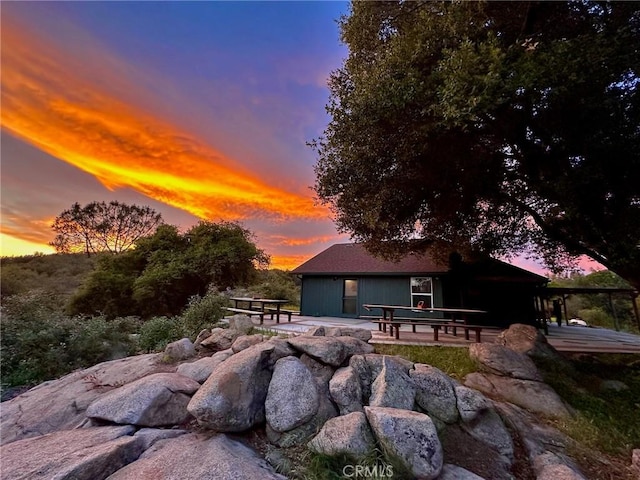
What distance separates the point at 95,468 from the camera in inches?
109

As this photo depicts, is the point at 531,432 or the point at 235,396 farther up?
the point at 235,396

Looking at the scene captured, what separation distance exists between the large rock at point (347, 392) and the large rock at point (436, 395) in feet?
A: 2.78

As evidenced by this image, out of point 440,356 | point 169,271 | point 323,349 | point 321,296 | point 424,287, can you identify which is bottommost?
point 440,356

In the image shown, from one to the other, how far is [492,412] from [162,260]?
660 inches

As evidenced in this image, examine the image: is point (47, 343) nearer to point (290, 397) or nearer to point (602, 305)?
point (290, 397)

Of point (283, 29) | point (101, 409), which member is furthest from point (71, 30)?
point (101, 409)

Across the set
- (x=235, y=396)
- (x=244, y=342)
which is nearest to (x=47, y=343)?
(x=244, y=342)

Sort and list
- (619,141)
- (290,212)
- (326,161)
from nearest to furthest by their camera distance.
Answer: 1. (619,141)
2. (326,161)
3. (290,212)

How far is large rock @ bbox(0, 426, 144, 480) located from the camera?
108 inches

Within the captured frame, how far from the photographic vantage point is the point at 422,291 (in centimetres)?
1377

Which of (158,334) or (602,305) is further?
(602,305)

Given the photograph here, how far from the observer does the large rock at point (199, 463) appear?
103 inches

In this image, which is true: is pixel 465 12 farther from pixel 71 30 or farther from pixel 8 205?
pixel 8 205

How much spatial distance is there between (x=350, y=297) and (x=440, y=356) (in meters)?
9.01
